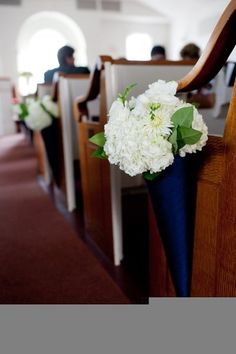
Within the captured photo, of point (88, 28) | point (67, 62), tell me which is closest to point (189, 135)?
point (67, 62)

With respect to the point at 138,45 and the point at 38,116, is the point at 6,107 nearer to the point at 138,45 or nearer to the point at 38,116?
the point at 138,45

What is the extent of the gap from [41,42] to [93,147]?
10.8 meters

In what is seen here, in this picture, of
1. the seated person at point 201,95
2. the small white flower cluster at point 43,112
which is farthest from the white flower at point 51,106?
the seated person at point 201,95

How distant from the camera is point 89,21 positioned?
35.3 feet

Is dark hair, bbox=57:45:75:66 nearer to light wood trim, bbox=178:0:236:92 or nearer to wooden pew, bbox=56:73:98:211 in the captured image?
wooden pew, bbox=56:73:98:211

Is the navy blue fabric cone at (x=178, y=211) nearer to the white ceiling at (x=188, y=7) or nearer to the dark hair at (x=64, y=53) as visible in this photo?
the dark hair at (x=64, y=53)

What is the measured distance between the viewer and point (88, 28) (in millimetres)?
10781

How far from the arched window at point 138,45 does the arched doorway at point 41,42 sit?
6.76 feet

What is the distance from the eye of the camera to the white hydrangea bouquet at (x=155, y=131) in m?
0.85

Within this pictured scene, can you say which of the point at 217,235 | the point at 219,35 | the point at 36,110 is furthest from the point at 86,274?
the point at 36,110

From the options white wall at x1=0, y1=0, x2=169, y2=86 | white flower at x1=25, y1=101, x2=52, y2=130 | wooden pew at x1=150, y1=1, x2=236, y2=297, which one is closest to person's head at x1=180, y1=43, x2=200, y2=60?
white flower at x1=25, y1=101, x2=52, y2=130

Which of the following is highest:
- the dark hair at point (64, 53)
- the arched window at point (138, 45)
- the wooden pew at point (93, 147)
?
the arched window at point (138, 45)

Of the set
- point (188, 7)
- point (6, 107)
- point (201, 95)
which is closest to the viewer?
point (201, 95)

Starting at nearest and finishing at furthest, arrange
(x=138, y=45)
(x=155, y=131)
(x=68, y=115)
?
(x=155, y=131) → (x=68, y=115) → (x=138, y=45)
